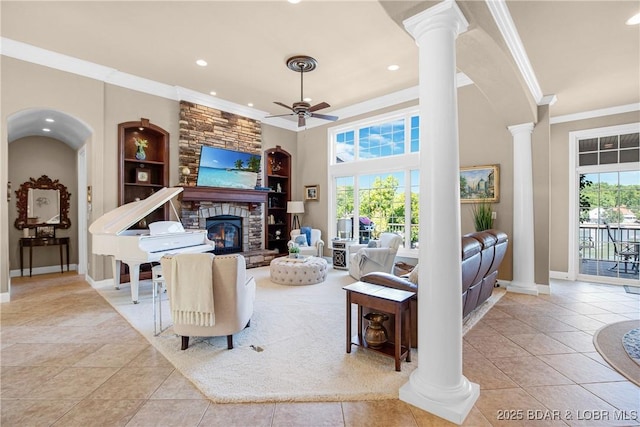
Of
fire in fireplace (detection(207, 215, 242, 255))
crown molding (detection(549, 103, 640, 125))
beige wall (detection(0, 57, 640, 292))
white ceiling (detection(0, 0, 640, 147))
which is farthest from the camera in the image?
fire in fireplace (detection(207, 215, 242, 255))

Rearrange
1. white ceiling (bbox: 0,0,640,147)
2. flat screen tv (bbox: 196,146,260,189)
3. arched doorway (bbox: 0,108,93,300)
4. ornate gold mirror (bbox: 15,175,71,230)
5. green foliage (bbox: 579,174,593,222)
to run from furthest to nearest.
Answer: flat screen tv (bbox: 196,146,260,189) < ornate gold mirror (bbox: 15,175,71,230) < green foliage (bbox: 579,174,593,222) < arched doorway (bbox: 0,108,93,300) < white ceiling (bbox: 0,0,640,147)

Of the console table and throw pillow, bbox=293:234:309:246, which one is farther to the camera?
throw pillow, bbox=293:234:309:246

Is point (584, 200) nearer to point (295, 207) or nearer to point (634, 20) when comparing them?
point (634, 20)

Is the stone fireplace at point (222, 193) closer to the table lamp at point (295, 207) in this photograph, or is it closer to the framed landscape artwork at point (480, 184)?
the table lamp at point (295, 207)

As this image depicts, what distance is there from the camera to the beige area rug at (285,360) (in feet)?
7.42

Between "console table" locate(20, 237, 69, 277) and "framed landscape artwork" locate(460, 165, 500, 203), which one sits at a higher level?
"framed landscape artwork" locate(460, 165, 500, 203)

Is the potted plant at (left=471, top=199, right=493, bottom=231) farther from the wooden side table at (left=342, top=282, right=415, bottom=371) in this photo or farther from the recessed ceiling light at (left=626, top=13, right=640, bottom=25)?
the wooden side table at (left=342, top=282, right=415, bottom=371)

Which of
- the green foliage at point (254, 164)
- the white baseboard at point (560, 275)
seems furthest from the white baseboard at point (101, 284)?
the white baseboard at point (560, 275)

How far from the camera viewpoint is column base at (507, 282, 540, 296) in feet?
15.8

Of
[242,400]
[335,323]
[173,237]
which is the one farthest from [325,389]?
[173,237]

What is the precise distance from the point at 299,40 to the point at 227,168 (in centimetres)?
340

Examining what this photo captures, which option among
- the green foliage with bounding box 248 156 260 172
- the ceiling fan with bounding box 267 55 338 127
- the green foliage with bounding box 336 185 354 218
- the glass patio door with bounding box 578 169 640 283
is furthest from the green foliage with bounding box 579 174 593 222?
the green foliage with bounding box 248 156 260 172

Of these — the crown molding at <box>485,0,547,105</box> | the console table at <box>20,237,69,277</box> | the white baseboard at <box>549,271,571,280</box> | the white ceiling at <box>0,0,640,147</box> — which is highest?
the white ceiling at <box>0,0,640,147</box>

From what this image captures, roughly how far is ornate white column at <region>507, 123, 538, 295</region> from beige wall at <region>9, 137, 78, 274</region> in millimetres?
8772
